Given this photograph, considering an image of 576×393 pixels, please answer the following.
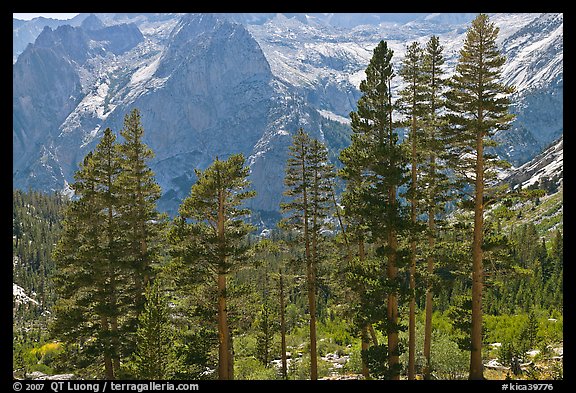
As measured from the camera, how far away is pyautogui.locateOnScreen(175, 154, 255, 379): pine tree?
22.3 metres

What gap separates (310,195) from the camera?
2645 centimetres

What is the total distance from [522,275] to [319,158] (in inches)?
493

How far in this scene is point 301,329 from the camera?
2574 inches

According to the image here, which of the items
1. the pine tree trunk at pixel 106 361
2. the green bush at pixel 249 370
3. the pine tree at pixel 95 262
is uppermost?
the pine tree at pixel 95 262

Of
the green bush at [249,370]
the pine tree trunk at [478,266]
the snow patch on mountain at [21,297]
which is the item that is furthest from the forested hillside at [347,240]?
the snow patch on mountain at [21,297]

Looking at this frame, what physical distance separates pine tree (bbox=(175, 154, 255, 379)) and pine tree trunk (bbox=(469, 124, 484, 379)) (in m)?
11.3

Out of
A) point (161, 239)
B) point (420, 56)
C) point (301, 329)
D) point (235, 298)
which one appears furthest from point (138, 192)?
point (301, 329)

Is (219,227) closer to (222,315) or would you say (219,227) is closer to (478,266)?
(222,315)

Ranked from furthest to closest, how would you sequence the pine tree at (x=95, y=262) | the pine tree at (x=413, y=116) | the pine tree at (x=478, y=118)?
the pine tree at (x=95, y=262) < the pine tree at (x=413, y=116) < the pine tree at (x=478, y=118)

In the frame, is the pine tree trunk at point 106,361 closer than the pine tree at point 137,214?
Yes

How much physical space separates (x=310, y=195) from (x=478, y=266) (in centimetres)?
1047

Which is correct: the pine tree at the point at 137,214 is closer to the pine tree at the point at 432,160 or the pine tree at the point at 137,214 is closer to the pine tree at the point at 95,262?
the pine tree at the point at 95,262

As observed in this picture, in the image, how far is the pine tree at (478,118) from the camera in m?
19.5
